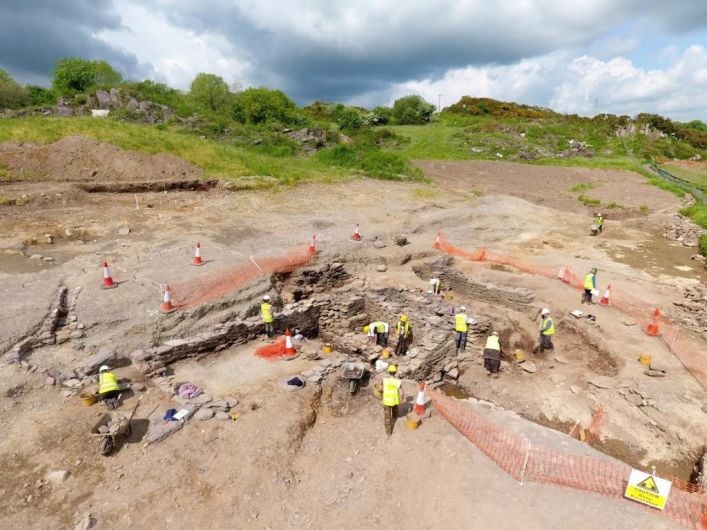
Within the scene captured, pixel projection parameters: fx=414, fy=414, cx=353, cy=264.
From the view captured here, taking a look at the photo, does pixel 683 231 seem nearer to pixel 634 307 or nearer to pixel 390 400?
pixel 634 307

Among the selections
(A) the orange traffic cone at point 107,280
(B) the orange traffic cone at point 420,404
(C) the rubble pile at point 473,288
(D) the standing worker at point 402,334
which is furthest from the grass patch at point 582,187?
(A) the orange traffic cone at point 107,280

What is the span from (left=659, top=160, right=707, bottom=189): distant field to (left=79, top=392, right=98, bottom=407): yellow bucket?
44.5 meters

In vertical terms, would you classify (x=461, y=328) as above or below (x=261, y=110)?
below

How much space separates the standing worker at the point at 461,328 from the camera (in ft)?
38.0

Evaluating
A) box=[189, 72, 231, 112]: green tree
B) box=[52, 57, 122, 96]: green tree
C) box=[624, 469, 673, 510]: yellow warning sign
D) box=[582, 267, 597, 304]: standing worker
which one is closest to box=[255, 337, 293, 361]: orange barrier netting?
box=[624, 469, 673, 510]: yellow warning sign

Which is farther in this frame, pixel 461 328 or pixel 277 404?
pixel 461 328

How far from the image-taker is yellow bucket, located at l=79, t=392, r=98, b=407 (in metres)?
8.07

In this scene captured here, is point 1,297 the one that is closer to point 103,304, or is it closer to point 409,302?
point 103,304

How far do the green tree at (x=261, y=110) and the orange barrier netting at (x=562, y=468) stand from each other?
1611 inches

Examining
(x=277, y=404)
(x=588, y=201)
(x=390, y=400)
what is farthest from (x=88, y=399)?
(x=588, y=201)

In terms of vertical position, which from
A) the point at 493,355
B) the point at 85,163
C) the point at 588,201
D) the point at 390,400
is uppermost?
the point at 85,163

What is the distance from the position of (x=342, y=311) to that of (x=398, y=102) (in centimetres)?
6363

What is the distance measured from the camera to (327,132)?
4225 centimetres

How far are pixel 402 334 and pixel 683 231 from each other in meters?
19.6
